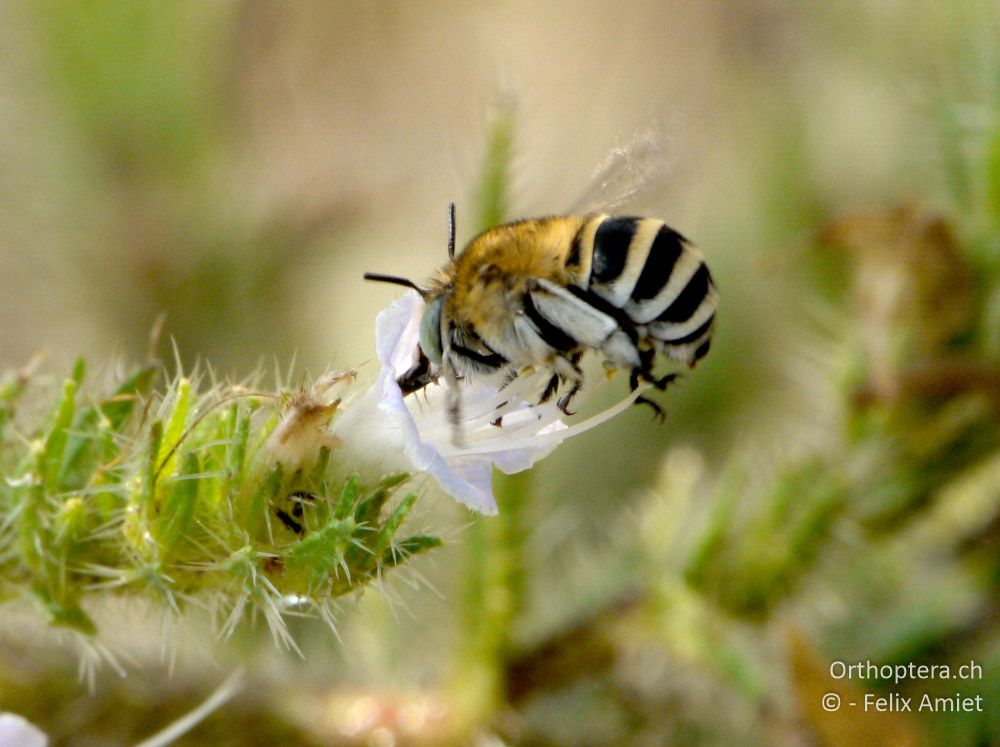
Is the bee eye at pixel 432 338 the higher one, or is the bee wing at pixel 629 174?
the bee wing at pixel 629 174

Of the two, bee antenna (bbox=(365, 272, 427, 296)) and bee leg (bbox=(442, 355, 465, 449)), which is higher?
bee antenna (bbox=(365, 272, 427, 296))

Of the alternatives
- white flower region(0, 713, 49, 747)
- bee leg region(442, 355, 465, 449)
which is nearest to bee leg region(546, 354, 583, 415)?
bee leg region(442, 355, 465, 449)

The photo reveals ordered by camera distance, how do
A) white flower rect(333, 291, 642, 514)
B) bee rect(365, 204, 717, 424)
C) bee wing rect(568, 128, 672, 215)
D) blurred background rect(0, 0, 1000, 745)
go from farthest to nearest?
blurred background rect(0, 0, 1000, 745)
bee wing rect(568, 128, 672, 215)
bee rect(365, 204, 717, 424)
white flower rect(333, 291, 642, 514)

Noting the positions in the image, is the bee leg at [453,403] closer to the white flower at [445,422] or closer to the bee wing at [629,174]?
the white flower at [445,422]

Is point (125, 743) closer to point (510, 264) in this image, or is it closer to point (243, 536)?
point (243, 536)
